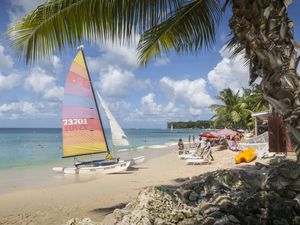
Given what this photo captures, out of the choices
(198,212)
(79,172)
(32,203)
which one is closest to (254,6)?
(198,212)

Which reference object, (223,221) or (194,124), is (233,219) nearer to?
(223,221)

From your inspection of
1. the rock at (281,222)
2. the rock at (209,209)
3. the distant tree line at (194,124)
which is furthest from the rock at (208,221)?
the distant tree line at (194,124)

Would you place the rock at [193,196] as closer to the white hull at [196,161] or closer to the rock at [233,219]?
the rock at [233,219]

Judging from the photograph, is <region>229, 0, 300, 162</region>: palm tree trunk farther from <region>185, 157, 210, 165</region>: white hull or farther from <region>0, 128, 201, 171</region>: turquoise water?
<region>0, 128, 201, 171</region>: turquoise water

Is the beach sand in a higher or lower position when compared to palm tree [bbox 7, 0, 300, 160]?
lower

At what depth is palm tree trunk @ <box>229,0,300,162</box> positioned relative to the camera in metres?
2.65

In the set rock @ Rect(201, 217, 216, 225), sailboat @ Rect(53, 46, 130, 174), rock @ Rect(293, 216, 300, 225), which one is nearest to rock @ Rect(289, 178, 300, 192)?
rock @ Rect(293, 216, 300, 225)

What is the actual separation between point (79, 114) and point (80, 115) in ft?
0.24

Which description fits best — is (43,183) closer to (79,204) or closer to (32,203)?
(32,203)

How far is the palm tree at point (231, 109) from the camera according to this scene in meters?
37.5

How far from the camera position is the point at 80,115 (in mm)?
16859

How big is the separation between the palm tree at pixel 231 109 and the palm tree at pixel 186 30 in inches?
1284

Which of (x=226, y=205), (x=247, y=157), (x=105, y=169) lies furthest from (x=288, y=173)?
(x=105, y=169)

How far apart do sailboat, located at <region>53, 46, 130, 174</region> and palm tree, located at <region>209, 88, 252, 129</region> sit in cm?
2356
